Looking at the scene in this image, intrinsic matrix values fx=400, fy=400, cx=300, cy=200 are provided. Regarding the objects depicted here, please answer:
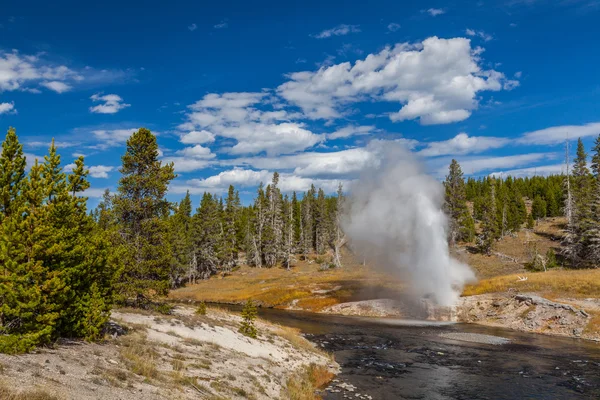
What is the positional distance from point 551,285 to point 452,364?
3387cm

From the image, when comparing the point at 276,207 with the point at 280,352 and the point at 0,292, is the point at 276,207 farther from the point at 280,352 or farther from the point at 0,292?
the point at 0,292

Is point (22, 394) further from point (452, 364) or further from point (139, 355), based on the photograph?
point (452, 364)

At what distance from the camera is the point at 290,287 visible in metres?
73.6

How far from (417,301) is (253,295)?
29.5 metres

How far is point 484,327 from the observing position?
46.5 meters

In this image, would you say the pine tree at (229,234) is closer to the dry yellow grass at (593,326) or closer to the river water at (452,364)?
the river water at (452,364)

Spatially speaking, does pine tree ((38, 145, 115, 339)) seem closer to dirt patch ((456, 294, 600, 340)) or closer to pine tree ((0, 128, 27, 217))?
pine tree ((0, 128, 27, 217))

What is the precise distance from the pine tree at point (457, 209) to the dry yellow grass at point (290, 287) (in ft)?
78.6

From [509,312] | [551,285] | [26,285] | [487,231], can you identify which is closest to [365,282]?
[509,312]

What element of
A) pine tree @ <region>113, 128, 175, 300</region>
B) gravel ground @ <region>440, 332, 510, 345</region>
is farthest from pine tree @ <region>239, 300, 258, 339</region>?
gravel ground @ <region>440, 332, 510, 345</region>

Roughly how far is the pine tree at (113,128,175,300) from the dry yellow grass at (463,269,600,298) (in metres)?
43.8

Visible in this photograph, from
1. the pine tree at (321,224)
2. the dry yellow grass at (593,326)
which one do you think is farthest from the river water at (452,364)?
the pine tree at (321,224)

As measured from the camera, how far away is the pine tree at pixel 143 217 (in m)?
31.0

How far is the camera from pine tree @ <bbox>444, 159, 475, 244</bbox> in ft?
320
